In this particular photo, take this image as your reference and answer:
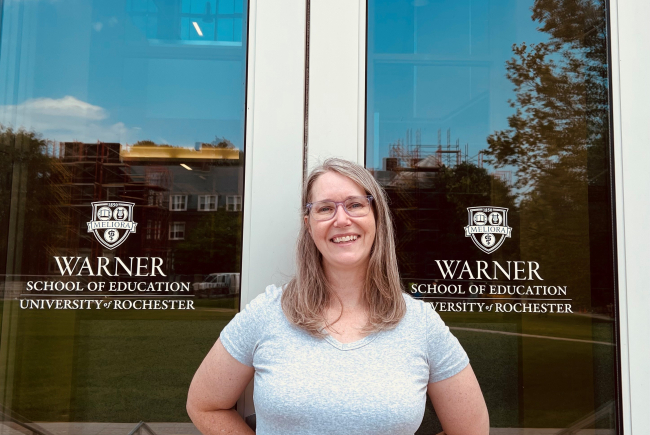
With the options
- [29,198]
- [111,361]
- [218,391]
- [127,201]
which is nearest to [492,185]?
[218,391]

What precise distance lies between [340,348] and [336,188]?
46 cm

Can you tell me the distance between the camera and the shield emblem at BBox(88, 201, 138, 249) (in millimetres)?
1886

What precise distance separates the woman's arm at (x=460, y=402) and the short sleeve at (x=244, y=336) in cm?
53

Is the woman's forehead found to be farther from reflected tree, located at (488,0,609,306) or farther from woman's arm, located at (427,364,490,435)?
reflected tree, located at (488,0,609,306)

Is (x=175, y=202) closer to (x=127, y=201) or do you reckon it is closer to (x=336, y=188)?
(x=127, y=201)

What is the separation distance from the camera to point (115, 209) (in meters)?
1.90

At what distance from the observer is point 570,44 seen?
6.72 ft

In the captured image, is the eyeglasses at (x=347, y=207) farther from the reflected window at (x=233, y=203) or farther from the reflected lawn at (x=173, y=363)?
the reflected lawn at (x=173, y=363)

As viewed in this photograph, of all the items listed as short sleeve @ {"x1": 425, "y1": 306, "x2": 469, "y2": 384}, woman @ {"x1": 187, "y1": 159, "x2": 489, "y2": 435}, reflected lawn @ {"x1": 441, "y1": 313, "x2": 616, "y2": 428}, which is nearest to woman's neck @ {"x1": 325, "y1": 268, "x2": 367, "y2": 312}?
woman @ {"x1": 187, "y1": 159, "x2": 489, "y2": 435}

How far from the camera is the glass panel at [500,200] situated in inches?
76.8

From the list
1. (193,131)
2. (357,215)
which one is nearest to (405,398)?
(357,215)

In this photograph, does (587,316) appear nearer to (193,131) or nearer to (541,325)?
(541,325)

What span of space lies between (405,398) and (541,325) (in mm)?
850

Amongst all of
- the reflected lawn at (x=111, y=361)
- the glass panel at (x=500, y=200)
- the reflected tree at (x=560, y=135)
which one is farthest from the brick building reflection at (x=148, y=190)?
the reflected tree at (x=560, y=135)
